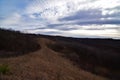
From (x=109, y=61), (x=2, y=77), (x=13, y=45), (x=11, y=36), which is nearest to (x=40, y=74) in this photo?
(x=2, y=77)

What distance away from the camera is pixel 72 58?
22859 millimetres

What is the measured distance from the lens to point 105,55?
29938mm

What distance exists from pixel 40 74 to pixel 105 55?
18.3 metres

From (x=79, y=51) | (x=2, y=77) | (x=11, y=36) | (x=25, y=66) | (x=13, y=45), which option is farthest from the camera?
(x=79, y=51)

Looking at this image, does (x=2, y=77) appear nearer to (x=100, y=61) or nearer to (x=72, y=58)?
(x=72, y=58)

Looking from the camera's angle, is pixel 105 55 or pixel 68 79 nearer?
pixel 68 79

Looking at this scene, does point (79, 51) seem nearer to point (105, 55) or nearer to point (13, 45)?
point (105, 55)

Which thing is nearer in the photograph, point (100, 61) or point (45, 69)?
point (45, 69)

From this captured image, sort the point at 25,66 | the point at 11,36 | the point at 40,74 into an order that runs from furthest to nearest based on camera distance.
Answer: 1. the point at 11,36
2. the point at 25,66
3. the point at 40,74

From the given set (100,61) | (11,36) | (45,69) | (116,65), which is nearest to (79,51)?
(100,61)

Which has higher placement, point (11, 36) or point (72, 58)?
point (11, 36)

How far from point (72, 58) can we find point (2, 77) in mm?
12507

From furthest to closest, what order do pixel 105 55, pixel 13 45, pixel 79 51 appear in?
pixel 105 55 < pixel 79 51 < pixel 13 45

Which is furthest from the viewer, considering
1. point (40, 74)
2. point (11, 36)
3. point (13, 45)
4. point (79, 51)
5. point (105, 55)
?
point (105, 55)
